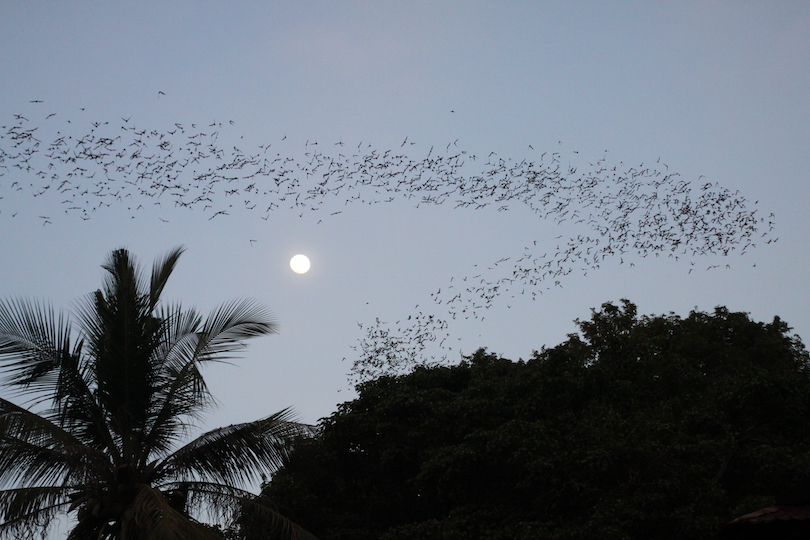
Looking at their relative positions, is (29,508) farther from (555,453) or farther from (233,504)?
(555,453)

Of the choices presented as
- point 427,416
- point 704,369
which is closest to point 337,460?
point 427,416

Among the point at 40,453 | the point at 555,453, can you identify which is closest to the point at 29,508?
the point at 40,453

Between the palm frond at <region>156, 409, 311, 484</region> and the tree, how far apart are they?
351 mm

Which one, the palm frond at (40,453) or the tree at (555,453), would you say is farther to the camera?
the tree at (555,453)

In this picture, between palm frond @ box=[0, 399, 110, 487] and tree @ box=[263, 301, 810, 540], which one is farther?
tree @ box=[263, 301, 810, 540]

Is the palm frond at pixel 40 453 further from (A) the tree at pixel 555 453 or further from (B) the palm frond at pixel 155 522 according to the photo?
(A) the tree at pixel 555 453

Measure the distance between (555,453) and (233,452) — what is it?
532 centimetres

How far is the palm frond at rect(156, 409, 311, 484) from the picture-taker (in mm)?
10117

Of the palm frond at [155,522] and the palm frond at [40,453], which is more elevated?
the palm frond at [40,453]

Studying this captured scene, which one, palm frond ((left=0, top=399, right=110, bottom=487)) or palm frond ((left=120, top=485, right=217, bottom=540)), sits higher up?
palm frond ((left=0, top=399, right=110, bottom=487))

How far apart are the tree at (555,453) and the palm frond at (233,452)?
13.8 inches

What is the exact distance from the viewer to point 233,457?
10.2 meters

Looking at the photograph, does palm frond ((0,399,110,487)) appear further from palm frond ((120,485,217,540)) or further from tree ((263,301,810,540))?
tree ((263,301,810,540))

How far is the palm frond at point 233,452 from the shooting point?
1012cm
